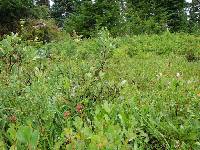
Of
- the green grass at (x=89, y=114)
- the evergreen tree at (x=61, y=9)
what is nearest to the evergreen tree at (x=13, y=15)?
the green grass at (x=89, y=114)

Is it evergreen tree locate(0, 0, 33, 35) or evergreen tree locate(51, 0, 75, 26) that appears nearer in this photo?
evergreen tree locate(0, 0, 33, 35)

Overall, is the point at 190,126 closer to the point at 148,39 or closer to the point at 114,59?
the point at 114,59

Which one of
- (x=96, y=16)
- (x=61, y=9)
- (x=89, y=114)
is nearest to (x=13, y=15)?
(x=96, y=16)

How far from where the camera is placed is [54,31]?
17047mm

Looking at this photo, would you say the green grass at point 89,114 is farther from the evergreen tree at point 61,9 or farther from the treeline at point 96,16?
the evergreen tree at point 61,9

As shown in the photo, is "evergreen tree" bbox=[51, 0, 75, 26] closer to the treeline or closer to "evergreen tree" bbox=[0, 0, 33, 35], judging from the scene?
the treeline

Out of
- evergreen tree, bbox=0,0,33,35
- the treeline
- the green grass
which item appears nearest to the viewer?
the green grass

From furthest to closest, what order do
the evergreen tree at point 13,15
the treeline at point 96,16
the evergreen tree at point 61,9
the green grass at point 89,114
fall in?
1. the evergreen tree at point 61,9
2. the treeline at point 96,16
3. the evergreen tree at point 13,15
4. the green grass at point 89,114

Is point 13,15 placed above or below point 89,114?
above

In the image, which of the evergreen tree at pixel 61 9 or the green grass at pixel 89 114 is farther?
the evergreen tree at pixel 61 9

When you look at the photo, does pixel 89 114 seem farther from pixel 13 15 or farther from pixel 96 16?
pixel 96 16

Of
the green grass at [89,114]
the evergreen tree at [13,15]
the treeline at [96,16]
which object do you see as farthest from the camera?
the treeline at [96,16]

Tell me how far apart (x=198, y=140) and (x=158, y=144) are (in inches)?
15.1

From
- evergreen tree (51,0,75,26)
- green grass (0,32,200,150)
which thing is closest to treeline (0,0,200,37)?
green grass (0,32,200,150)
